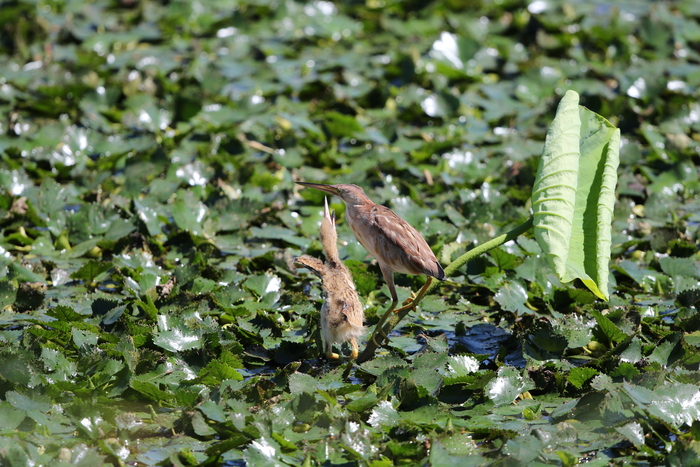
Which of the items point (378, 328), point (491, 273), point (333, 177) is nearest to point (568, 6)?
point (333, 177)

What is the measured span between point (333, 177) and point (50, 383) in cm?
330

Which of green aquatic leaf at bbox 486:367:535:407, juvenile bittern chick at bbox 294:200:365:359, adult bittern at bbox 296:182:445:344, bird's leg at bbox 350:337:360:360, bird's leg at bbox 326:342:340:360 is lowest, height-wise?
bird's leg at bbox 326:342:340:360

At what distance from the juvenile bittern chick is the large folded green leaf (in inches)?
36.5

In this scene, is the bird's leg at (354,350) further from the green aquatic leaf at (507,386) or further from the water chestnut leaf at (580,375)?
the water chestnut leaf at (580,375)

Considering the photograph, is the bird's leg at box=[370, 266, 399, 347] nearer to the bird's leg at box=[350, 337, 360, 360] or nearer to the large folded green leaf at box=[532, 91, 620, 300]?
the bird's leg at box=[350, 337, 360, 360]

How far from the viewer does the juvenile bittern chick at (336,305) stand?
3.97m

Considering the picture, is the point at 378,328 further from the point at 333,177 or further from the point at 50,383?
the point at 333,177

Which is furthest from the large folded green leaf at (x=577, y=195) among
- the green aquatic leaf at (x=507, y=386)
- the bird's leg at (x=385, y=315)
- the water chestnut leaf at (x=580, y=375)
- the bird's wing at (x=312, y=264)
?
the bird's wing at (x=312, y=264)

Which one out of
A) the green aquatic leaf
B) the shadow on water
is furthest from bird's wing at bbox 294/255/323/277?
the green aquatic leaf

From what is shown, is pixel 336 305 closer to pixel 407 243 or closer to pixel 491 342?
pixel 407 243

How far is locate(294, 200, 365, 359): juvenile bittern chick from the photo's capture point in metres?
3.97

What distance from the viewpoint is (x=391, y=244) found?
13.5 feet

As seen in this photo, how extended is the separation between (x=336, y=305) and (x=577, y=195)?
126 centimetres

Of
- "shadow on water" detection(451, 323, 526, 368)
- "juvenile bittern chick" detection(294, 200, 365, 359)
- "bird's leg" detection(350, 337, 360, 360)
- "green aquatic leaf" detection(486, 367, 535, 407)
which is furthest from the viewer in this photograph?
"shadow on water" detection(451, 323, 526, 368)
